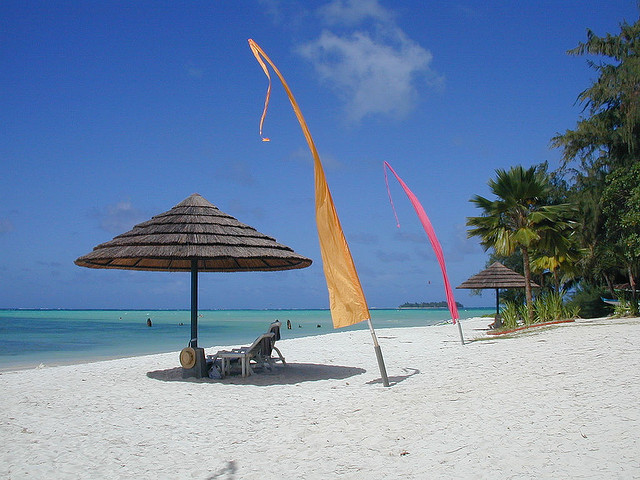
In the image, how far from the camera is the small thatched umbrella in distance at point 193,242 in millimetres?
7898

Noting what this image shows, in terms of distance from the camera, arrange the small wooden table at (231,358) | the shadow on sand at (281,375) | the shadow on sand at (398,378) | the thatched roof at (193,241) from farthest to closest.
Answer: the small wooden table at (231,358), the shadow on sand at (281,375), the thatched roof at (193,241), the shadow on sand at (398,378)

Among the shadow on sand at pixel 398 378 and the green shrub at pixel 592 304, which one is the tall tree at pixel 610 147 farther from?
the shadow on sand at pixel 398 378

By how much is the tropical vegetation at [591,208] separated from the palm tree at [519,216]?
0.09 feet

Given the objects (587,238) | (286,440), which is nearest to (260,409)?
(286,440)

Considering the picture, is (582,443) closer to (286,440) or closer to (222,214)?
(286,440)

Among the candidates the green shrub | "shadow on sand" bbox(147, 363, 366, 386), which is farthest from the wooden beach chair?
the green shrub

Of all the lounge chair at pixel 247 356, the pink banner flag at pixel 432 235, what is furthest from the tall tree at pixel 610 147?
the lounge chair at pixel 247 356

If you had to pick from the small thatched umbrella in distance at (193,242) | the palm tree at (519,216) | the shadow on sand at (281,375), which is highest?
the palm tree at (519,216)

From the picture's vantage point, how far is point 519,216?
15.2 m

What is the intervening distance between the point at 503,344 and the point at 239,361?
4603 mm

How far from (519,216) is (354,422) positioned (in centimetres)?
1141

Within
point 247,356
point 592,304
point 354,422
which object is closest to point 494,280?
point 592,304

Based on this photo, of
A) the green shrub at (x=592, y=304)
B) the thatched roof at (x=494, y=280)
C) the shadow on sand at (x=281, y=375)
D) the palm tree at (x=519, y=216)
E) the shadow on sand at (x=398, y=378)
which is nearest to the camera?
the shadow on sand at (x=398, y=378)

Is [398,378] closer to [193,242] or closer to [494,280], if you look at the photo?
[193,242]
